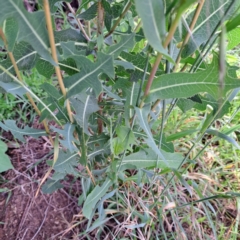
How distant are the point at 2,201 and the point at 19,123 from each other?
344 millimetres

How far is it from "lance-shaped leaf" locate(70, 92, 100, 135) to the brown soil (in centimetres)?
46

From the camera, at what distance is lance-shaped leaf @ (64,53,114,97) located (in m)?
0.42

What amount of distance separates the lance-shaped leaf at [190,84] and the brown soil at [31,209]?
637 mm

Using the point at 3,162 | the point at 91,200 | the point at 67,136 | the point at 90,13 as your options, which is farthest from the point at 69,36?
the point at 91,200

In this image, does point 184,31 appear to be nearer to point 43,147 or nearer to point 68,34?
point 68,34

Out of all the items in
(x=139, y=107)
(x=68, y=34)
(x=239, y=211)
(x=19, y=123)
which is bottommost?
(x=239, y=211)

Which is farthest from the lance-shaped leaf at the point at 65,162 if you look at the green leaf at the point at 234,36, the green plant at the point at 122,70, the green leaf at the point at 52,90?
the green leaf at the point at 234,36

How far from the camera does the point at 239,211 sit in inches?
41.6

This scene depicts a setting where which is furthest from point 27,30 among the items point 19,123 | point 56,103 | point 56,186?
point 19,123

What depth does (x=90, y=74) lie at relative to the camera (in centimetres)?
45

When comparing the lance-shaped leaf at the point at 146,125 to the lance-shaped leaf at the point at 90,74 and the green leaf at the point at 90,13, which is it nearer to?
the lance-shaped leaf at the point at 90,74

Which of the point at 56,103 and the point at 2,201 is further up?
the point at 56,103

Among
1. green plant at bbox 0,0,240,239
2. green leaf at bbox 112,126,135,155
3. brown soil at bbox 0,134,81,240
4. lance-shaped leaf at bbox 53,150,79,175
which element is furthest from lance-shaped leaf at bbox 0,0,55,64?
brown soil at bbox 0,134,81,240

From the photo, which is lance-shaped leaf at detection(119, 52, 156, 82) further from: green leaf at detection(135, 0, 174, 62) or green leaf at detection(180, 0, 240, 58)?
green leaf at detection(135, 0, 174, 62)
